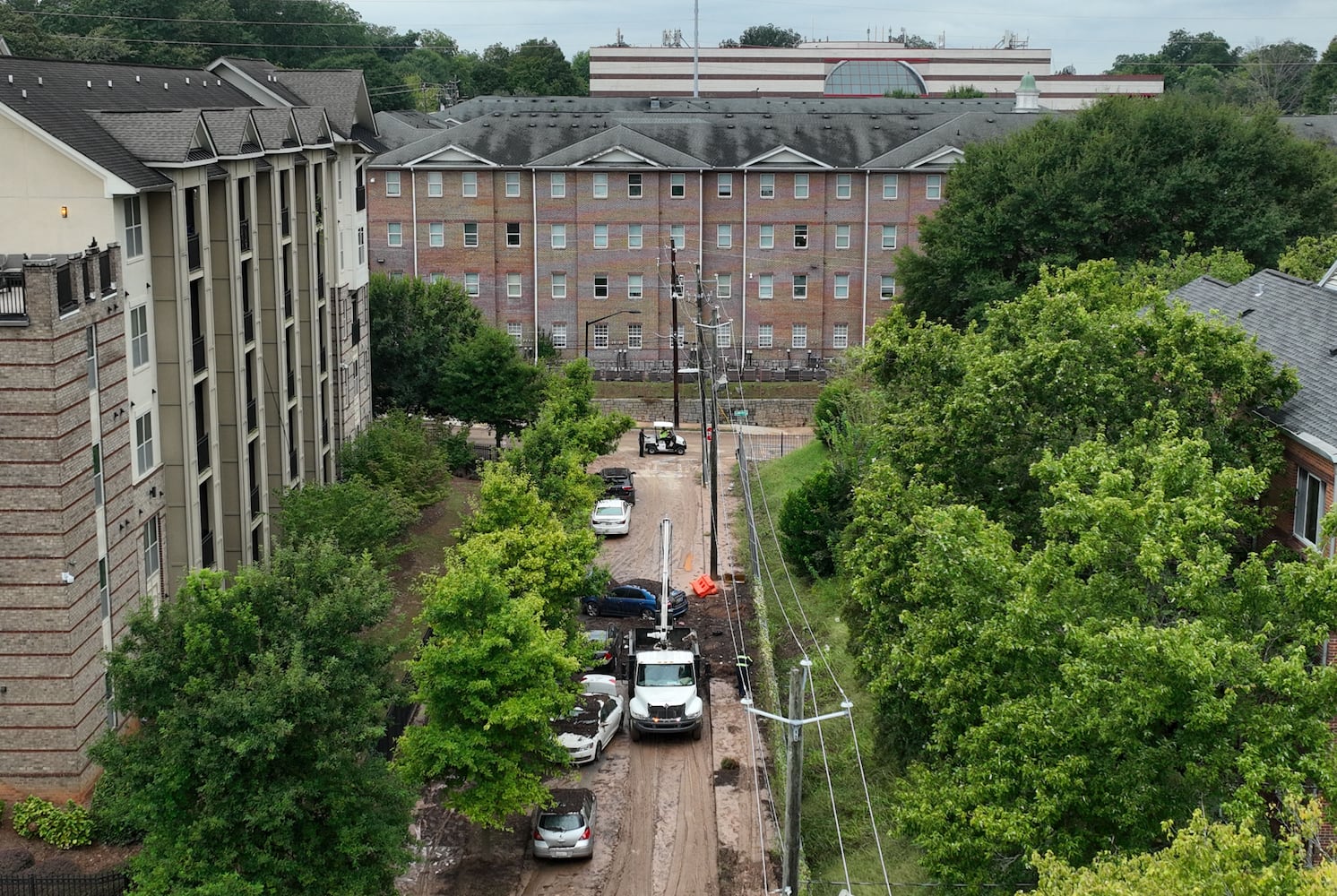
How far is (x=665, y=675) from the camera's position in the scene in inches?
1545

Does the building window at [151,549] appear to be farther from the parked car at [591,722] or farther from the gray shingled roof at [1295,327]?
the gray shingled roof at [1295,327]

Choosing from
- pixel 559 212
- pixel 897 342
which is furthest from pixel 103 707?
pixel 559 212

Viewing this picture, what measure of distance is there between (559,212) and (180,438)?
50.2 metres

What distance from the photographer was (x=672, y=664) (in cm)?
3944

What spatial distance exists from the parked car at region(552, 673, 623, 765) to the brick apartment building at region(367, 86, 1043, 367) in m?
45.5

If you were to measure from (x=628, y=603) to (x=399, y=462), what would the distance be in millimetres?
9375

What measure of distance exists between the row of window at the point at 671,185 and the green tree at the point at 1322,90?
275 feet

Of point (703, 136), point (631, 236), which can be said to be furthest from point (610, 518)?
point (703, 136)

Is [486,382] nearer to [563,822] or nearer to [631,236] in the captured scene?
[631,236]

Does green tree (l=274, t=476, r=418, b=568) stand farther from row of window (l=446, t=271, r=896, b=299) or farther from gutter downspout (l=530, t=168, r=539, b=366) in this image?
row of window (l=446, t=271, r=896, b=299)

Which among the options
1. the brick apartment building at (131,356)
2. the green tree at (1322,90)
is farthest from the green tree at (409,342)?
the green tree at (1322,90)

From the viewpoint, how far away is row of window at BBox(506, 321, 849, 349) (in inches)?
3324

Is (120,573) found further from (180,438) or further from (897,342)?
(897,342)

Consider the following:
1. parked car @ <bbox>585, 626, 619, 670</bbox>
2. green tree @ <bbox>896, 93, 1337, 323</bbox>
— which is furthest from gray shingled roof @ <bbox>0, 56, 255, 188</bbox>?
green tree @ <bbox>896, 93, 1337, 323</bbox>
